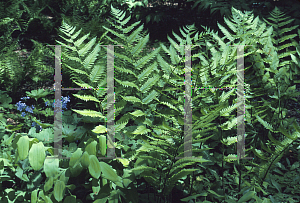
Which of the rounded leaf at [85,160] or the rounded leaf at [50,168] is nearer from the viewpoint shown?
the rounded leaf at [85,160]

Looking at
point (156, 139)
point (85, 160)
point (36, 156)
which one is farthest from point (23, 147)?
point (156, 139)

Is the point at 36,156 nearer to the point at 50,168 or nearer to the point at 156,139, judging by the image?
the point at 50,168

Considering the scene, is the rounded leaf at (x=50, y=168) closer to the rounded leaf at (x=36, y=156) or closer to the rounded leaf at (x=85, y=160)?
the rounded leaf at (x=36, y=156)

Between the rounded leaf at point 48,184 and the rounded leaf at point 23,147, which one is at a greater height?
the rounded leaf at point 23,147

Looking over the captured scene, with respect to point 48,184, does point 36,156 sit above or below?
above

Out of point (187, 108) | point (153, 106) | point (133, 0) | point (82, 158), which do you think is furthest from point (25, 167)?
point (133, 0)

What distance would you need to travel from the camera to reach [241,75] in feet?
4.19

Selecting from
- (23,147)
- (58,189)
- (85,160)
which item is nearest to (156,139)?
(85,160)

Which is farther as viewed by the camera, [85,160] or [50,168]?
[50,168]

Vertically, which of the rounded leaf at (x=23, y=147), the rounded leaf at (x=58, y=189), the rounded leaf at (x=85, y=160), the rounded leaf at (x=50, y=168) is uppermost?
the rounded leaf at (x=23, y=147)

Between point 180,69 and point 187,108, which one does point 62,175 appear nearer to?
point 187,108

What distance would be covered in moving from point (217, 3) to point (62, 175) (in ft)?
8.20

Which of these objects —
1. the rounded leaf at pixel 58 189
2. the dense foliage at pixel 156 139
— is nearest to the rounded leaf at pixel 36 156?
the dense foliage at pixel 156 139

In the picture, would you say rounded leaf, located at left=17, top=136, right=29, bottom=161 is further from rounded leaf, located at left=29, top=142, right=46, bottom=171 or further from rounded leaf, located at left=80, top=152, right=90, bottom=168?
rounded leaf, located at left=80, top=152, right=90, bottom=168
